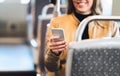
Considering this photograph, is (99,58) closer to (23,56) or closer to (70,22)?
(70,22)

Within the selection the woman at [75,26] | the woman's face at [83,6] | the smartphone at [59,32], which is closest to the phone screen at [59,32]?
the smartphone at [59,32]

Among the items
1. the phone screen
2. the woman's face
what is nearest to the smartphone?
the phone screen

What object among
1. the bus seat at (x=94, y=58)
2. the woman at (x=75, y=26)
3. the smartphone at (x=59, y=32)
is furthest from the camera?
the woman at (x=75, y=26)


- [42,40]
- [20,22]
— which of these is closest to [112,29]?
[42,40]

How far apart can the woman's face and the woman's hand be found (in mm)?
313

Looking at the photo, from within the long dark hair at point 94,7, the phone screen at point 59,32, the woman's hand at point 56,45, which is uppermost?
the long dark hair at point 94,7

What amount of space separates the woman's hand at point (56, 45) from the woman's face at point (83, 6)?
1.03ft

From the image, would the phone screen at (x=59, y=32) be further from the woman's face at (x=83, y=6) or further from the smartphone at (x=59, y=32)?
the woman's face at (x=83, y=6)

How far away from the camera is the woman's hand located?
1.61 m

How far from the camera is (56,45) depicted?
164cm

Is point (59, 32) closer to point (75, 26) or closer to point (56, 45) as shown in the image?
point (56, 45)

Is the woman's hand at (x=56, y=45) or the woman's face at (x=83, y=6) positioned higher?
the woman's face at (x=83, y=6)

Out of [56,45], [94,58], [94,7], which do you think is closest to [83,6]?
[94,7]

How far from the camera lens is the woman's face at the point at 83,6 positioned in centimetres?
183
